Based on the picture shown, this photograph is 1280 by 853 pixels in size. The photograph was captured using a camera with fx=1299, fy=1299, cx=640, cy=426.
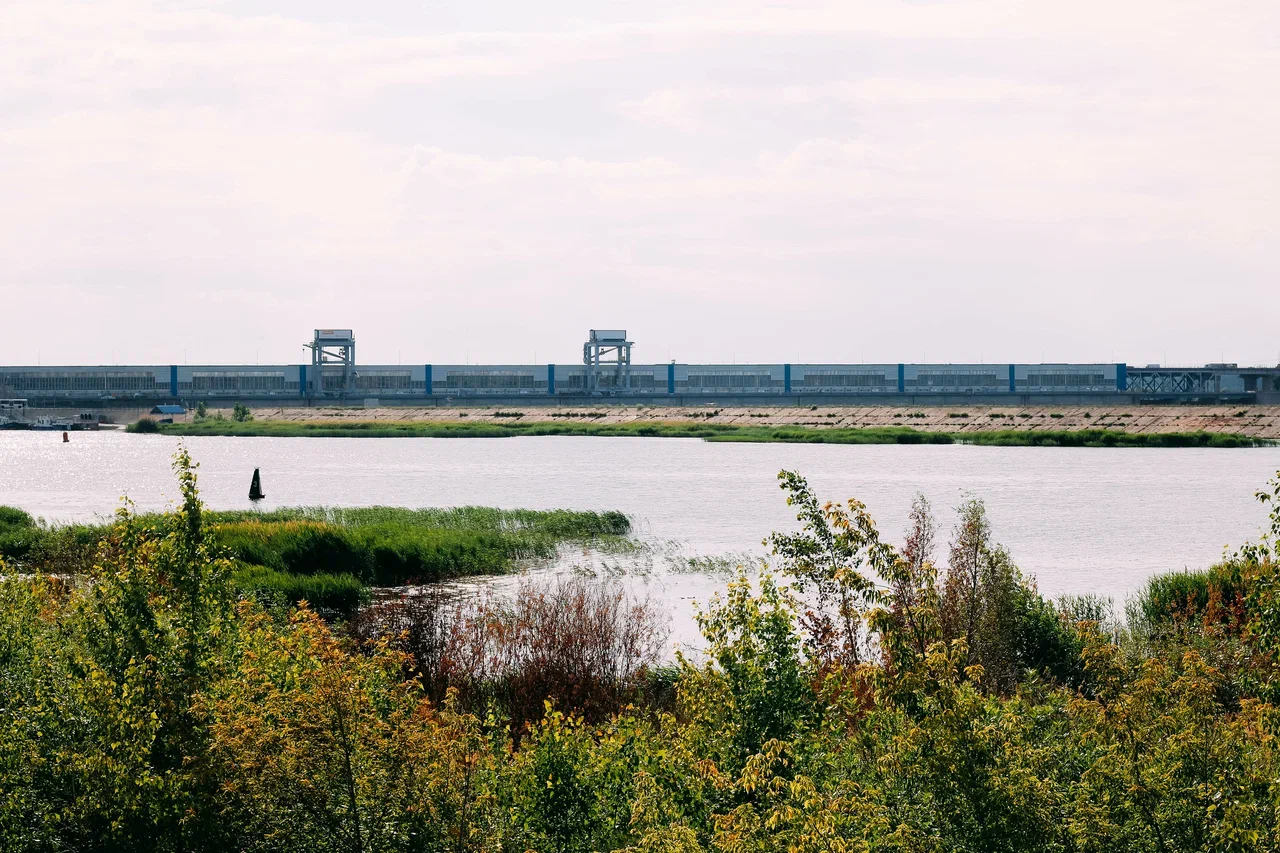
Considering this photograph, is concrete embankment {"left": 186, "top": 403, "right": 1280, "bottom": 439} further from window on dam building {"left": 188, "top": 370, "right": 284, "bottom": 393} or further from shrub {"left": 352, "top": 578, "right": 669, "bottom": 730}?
shrub {"left": 352, "top": 578, "right": 669, "bottom": 730}

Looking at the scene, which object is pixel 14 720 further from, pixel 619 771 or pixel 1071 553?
pixel 1071 553

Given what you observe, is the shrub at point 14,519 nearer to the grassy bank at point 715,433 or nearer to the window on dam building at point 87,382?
the grassy bank at point 715,433

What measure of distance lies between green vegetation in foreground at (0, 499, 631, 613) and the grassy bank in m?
57.1

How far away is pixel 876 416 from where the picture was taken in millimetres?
110625

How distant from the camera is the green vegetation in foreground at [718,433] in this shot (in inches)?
3241

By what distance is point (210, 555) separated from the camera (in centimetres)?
1036

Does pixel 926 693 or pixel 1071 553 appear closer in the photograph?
pixel 926 693

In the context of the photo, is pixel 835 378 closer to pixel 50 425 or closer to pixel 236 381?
pixel 236 381

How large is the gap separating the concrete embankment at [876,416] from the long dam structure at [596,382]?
413 cm

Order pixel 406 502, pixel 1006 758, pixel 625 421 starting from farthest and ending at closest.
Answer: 1. pixel 625 421
2. pixel 406 502
3. pixel 1006 758

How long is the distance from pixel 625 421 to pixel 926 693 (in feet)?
352

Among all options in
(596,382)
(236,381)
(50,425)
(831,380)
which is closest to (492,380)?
(596,382)

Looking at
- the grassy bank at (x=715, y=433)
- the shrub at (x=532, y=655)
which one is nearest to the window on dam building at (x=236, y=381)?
the grassy bank at (x=715, y=433)

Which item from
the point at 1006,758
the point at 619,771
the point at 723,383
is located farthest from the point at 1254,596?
the point at 723,383
